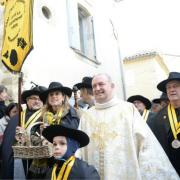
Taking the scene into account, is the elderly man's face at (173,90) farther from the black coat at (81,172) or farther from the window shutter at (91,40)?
the window shutter at (91,40)

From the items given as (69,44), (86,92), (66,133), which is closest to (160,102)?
(86,92)

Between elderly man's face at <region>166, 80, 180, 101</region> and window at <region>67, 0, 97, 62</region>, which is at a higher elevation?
window at <region>67, 0, 97, 62</region>

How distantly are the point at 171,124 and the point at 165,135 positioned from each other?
0.15 m

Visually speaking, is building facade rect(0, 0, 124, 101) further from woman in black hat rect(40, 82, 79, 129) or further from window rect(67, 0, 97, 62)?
woman in black hat rect(40, 82, 79, 129)

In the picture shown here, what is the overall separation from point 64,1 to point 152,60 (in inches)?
486

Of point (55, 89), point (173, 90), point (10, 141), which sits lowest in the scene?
point (10, 141)

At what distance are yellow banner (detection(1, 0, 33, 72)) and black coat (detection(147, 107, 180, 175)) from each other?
1.80 metres

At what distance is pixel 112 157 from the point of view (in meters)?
3.81

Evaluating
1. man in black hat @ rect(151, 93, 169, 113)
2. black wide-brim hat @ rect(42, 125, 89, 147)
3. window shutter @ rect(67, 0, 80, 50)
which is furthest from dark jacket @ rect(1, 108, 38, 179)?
window shutter @ rect(67, 0, 80, 50)

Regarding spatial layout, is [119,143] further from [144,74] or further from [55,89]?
[144,74]

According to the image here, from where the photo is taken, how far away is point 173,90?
168 inches

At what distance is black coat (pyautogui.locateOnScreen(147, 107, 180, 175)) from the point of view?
13.1 ft

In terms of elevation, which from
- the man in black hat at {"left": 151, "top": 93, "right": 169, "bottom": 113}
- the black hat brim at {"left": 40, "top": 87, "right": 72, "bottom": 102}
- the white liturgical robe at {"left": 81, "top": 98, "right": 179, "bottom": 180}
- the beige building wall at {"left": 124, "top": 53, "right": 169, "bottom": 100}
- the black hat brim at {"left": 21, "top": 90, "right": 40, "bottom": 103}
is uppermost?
the beige building wall at {"left": 124, "top": 53, "right": 169, "bottom": 100}

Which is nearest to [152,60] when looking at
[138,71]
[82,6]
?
[138,71]
